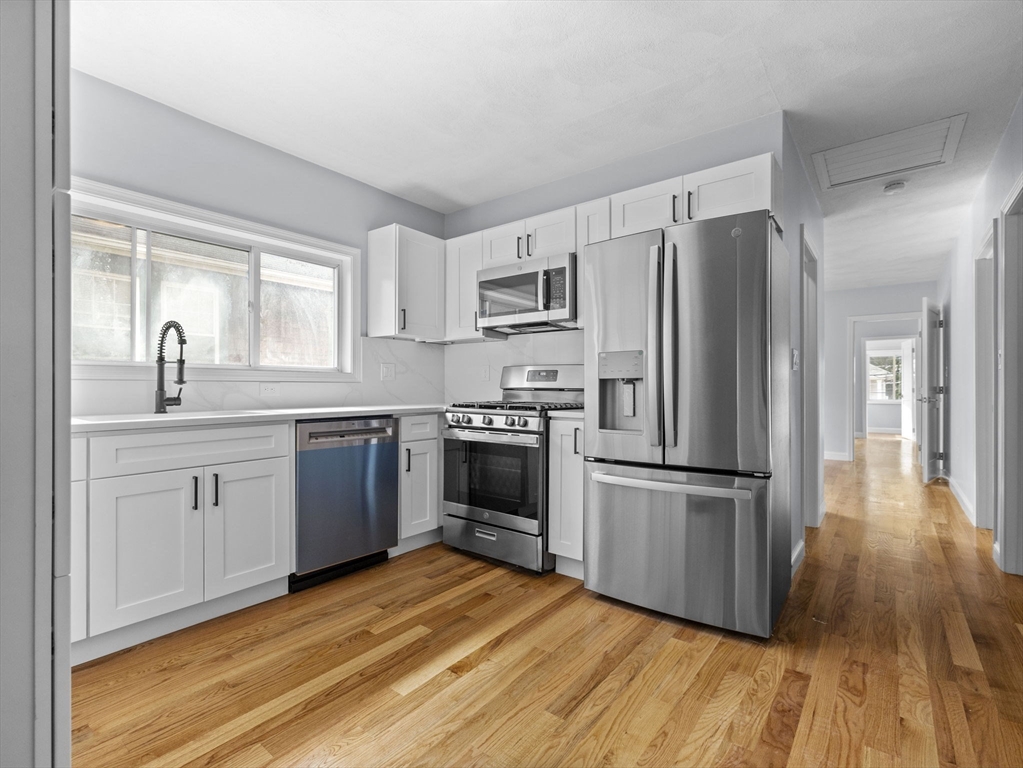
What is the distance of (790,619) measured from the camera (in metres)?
2.39

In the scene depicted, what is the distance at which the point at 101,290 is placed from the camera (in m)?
2.53

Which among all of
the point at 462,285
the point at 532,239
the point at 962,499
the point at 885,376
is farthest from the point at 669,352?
the point at 885,376

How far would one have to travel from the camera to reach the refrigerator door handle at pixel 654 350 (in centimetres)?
239

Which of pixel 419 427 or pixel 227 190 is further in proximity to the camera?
pixel 419 427

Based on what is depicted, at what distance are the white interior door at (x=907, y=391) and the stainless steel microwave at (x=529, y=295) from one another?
10.3 metres

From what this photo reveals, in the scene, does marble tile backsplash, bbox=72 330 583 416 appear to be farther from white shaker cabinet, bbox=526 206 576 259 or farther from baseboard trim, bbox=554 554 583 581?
baseboard trim, bbox=554 554 583 581

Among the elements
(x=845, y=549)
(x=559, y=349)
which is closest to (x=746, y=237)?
(x=559, y=349)

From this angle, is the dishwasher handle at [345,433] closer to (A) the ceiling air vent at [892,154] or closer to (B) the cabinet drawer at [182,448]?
(B) the cabinet drawer at [182,448]

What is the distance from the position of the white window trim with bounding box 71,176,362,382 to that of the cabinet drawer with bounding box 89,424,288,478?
21.8 inches

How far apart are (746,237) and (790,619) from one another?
5.70 ft

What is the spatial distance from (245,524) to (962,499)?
18.4ft

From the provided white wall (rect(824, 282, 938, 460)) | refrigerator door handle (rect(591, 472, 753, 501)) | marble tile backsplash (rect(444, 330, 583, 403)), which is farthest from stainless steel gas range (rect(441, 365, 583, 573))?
white wall (rect(824, 282, 938, 460))

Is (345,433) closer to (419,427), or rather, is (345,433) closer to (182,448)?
(419,427)

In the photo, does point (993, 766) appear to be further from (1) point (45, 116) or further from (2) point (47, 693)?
(1) point (45, 116)
